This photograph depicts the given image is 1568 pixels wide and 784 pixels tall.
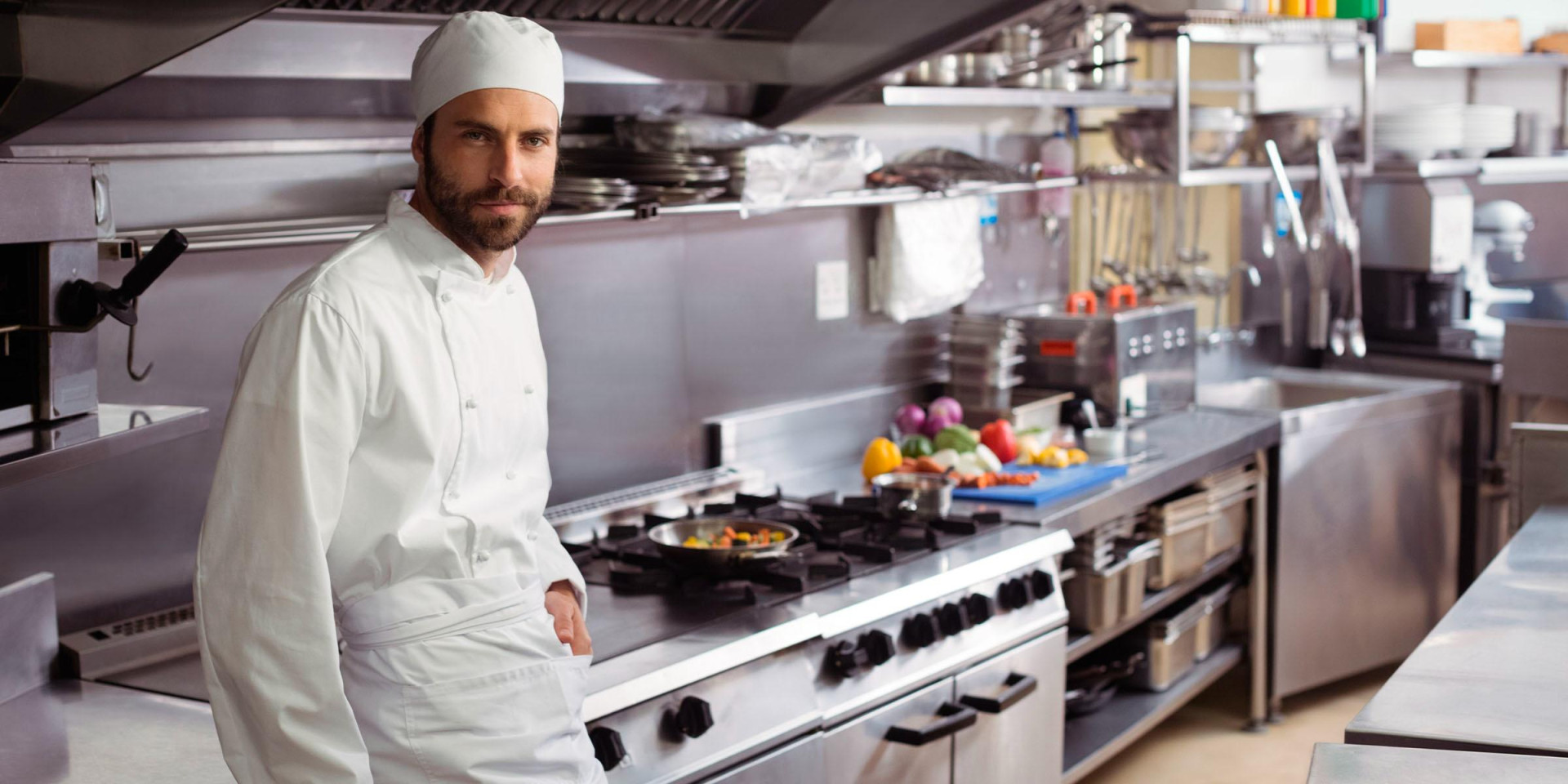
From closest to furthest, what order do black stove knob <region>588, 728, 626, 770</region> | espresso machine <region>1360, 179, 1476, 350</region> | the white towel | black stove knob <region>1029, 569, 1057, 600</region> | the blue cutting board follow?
black stove knob <region>588, 728, 626, 770</region> < black stove knob <region>1029, 569, 1057, 600</region> < the blue cutting board < the white towel < espresso machine <region>1360, 179, 1476, 350</region>

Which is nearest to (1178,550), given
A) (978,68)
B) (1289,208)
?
(1289,208)

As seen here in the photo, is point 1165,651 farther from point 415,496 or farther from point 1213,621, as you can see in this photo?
point 415,496

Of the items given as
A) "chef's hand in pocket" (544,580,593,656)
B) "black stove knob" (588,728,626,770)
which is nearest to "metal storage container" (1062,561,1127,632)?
"black stove knob" (588,728,626,770)

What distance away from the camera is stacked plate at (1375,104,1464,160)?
15.5 ft

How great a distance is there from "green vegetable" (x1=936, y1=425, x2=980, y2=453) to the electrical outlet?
386 mm

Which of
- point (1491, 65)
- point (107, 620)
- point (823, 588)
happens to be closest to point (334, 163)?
point (107, 620)

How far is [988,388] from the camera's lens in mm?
3631

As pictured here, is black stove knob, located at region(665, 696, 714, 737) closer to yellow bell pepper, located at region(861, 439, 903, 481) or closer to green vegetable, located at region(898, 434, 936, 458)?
yellow bell pepper, located at region(861, 439, 903, 481)

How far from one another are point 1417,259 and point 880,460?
2.43 m

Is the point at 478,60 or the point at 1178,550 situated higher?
the point at 478,60

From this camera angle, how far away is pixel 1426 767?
1469 mm

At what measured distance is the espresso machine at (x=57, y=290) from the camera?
1691 mm

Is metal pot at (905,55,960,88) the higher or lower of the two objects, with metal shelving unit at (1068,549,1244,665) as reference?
higher

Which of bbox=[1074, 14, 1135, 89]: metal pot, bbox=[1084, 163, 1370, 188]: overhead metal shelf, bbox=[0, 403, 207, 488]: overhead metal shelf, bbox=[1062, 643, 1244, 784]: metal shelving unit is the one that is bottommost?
bbox=[1062, 643, 1244, 784]: metal shelving unit
